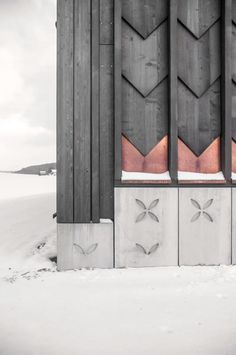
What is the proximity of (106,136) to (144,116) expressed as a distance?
779 millimetres

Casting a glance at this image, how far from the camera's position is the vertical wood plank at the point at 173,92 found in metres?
5.26

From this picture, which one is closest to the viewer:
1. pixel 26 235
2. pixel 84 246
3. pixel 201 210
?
pixel 84 246

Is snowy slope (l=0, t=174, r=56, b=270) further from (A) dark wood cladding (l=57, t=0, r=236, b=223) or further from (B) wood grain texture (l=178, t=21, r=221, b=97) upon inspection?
(B) wood grain texture (l=178, t=21, r=221, b=97)

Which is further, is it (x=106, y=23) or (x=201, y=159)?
(x=201, y=159)

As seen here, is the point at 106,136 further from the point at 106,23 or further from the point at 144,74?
the point at 106,23

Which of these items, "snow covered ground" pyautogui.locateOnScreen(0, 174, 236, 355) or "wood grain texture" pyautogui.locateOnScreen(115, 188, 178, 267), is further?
"wood grain texture" pyautogui.locateOnScreen(115, 188, 178, 267)

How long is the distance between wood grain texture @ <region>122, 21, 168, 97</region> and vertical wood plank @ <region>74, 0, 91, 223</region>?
0.69 metres

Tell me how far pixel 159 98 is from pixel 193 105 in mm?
634

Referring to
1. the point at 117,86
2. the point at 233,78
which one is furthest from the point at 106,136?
the point at 233,78

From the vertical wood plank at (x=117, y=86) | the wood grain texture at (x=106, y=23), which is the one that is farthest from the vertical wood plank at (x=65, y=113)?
the vertical wood plank at (x=117, y=86)

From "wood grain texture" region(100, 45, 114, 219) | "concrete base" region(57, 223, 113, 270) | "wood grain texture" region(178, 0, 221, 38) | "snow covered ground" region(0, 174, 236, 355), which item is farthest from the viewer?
"wood grain texture" region(178, 0, 221, 38)

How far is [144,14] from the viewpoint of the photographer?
211 inches

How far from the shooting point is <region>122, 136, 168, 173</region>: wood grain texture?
535 centimetres

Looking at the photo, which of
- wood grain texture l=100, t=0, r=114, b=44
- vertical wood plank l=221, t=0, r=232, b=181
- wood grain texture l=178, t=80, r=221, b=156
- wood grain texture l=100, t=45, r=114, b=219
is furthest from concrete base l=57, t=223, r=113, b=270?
wood grain texture l=100, t=0, r=114, b=44
